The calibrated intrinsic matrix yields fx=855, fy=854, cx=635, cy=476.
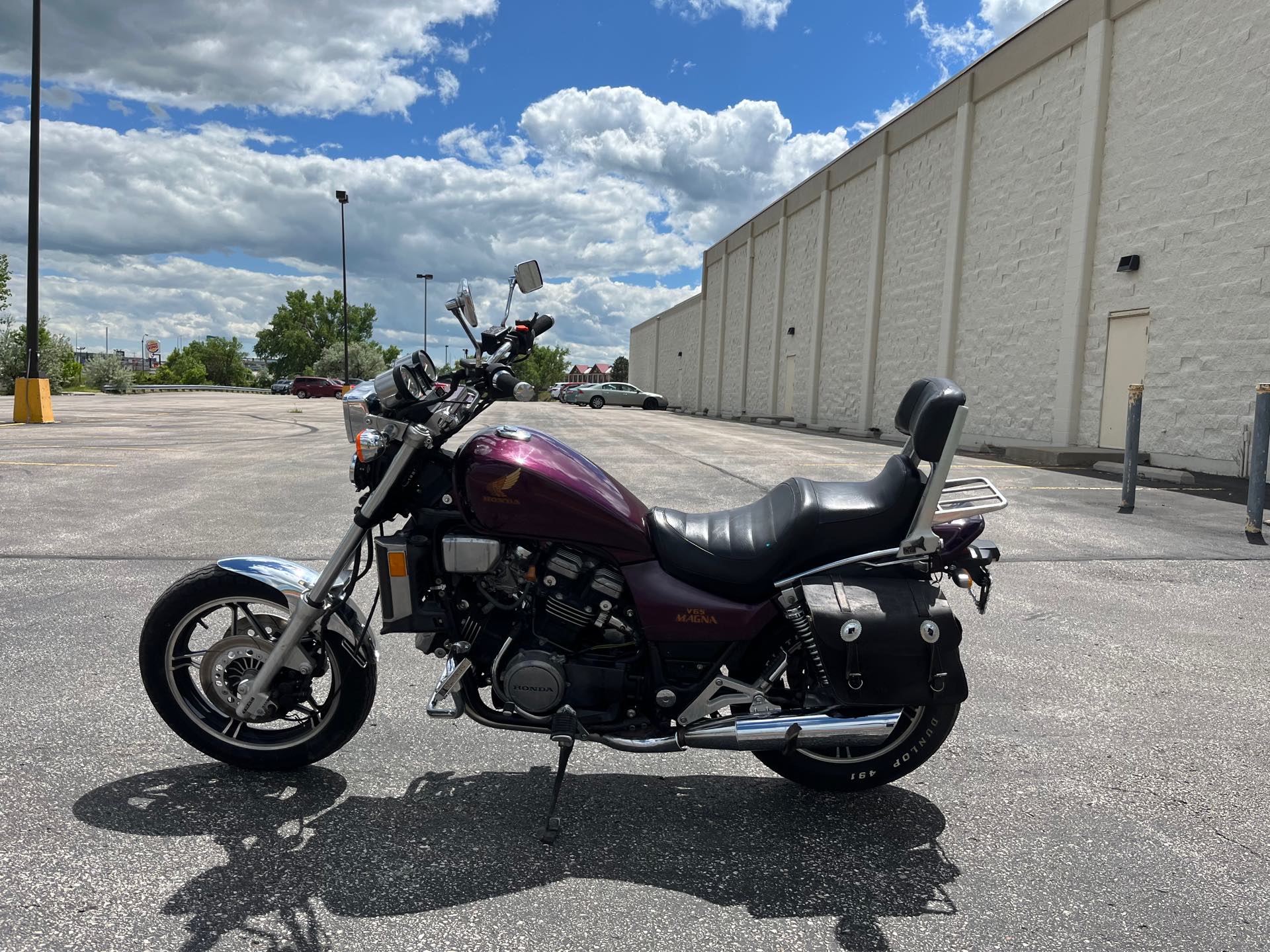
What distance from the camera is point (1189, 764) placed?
10.7 feet

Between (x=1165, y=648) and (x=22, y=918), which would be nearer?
(x=22, y=918)

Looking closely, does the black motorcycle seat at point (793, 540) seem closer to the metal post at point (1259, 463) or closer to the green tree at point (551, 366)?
the metal post at point (1259, 463)

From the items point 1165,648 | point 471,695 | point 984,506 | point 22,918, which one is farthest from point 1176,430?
point 22,918

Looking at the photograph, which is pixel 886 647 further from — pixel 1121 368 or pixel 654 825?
pixel 1121 368

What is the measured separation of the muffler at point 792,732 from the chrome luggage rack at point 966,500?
66 centimetres

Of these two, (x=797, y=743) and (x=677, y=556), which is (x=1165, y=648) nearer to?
(x=797, y=743)

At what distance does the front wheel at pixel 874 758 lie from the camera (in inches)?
111

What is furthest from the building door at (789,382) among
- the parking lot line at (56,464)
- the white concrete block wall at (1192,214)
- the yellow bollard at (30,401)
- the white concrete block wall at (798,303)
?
the parking lot line at (56,464)

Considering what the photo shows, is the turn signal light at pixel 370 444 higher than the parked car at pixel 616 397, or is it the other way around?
the parked car at pixel 616 397

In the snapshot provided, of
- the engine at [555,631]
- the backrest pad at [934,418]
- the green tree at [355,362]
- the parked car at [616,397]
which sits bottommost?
the engine at [555,631]

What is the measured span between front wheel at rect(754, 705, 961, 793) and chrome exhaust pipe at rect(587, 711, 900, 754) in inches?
7.0

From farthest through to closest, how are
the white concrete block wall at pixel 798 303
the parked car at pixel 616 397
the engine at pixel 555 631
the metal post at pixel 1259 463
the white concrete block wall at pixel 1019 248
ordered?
the parked car at pixel 616 397, the white concrete block wall at pixel 798 303, the white concrete block wall at pixel 1019 248, the metal post at pixel 1259 463, the engine at pixel 555 631

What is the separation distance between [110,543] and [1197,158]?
49.1 feet

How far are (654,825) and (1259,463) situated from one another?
7.42 meters
